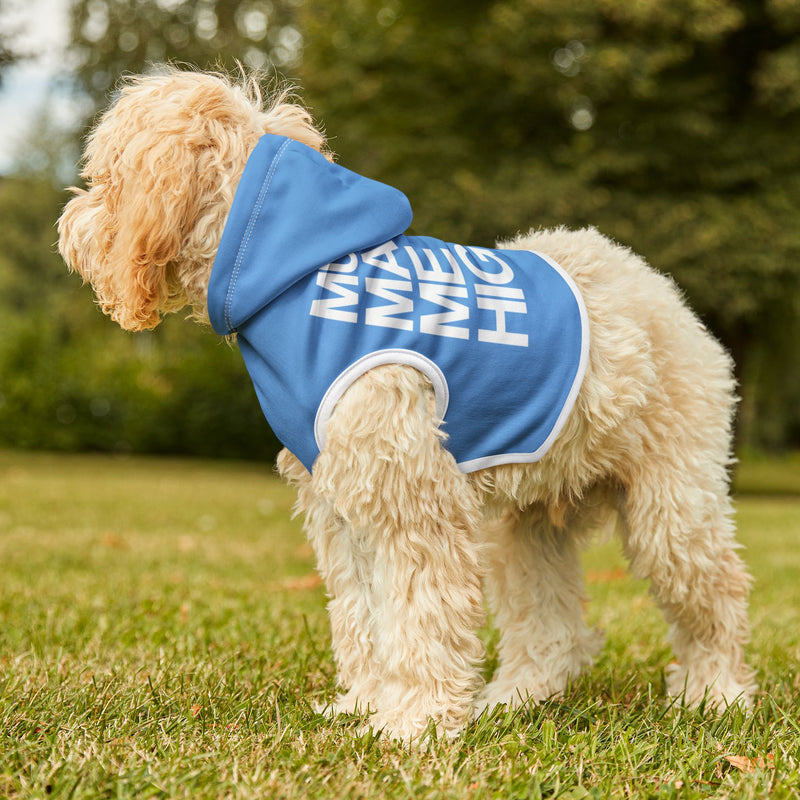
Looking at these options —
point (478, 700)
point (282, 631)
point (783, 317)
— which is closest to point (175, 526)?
point (282, 631)

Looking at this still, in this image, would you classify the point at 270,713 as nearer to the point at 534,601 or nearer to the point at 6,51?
the point at 534,601

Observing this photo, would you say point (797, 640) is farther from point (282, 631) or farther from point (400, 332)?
point (400, 332)

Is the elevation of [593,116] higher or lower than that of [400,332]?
higher

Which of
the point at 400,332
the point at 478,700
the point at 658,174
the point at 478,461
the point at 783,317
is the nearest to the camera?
the point at 400,332

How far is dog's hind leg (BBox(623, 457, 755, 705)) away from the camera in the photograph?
119 inches

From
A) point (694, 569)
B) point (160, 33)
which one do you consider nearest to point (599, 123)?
point (160, 33)

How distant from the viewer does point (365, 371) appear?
249cm

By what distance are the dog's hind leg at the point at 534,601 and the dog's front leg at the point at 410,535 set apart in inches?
27.4

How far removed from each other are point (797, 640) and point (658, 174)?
12372 mm

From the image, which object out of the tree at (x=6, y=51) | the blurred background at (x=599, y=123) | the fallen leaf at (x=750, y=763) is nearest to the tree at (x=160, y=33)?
the blurred background at (x=599, y=123)

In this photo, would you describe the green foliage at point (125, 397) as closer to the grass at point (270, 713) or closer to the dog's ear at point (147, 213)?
the grass at point (270, 713)

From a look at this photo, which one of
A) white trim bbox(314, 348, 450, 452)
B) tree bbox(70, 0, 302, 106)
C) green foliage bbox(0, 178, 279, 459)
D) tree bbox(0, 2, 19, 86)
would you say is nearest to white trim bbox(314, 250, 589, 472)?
white trim bbox(314, 348, 450, 452)

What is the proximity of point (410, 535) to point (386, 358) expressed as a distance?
0.52 metres

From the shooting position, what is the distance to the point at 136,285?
267cm
